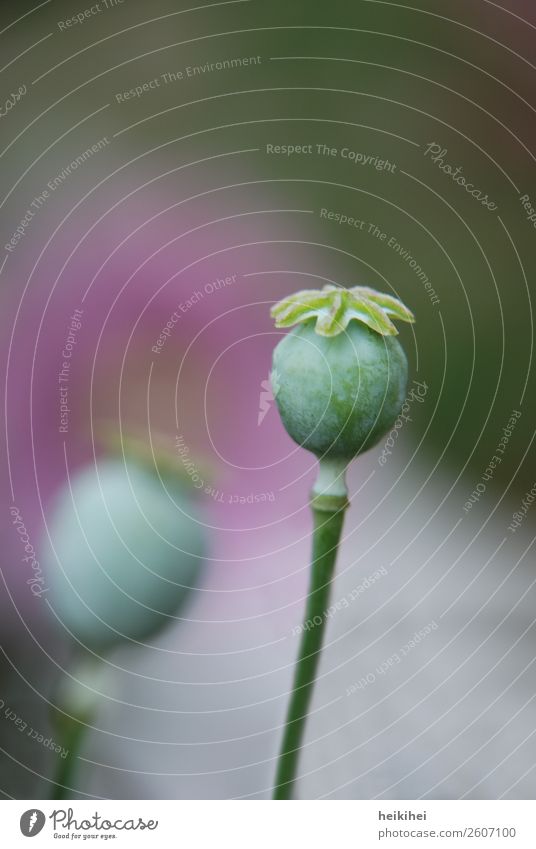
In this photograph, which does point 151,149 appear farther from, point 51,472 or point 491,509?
point 491,509

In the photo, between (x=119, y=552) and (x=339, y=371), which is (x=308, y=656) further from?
(x=339, y=371)

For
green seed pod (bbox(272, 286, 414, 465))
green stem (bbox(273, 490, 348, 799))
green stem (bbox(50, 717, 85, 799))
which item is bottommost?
green stem (bbox(50, 717, 85, 799))

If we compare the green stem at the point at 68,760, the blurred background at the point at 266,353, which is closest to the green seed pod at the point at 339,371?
the blurred background at the point at 266,353

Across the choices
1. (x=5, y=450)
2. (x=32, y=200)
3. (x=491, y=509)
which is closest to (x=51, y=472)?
(x=5, y=450)
